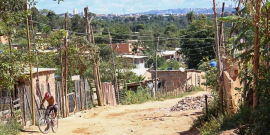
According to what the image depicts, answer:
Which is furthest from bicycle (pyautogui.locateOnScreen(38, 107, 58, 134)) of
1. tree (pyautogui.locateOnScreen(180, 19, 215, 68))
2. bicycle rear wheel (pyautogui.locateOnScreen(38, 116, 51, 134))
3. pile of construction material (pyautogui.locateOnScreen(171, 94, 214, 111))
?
tree (pyautogui.locateOnScreen(180, 19, 215, 68))

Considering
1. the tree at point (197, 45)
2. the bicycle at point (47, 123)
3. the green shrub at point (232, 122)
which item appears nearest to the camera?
the green shrub at point (232, 122)

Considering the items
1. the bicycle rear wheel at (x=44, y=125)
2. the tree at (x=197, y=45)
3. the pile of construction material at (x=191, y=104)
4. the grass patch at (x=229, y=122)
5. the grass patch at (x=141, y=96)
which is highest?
the tree at (x=197, y=45)

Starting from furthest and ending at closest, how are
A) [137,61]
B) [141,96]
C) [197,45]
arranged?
[137,61] → [197,45] → [141,96]

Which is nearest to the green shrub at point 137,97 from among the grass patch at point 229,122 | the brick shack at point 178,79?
the brick shack at point 178,79

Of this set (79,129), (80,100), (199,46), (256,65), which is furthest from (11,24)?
(199,46)

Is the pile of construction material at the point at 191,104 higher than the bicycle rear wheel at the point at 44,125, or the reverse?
the bicycle rear wheel at the point at 44,125

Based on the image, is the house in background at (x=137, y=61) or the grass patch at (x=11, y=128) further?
→ the house in background at (x=137, y=61)

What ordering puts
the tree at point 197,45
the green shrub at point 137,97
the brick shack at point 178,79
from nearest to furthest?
the green shrub at point 137,97, the brick shack at point 178,79, the tree at point 197,45

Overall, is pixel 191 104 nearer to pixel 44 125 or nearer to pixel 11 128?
pixel 44 125

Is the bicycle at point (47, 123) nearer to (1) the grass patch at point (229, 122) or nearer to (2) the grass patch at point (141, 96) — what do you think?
(1) the grass patch at point (229, 122)

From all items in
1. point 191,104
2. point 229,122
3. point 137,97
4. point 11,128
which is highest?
point 229,122

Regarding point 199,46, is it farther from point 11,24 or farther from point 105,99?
point 11,24

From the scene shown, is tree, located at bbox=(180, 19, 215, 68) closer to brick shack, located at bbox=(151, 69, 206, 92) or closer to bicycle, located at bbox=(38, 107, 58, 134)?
brick shack, located at bbox=(151, 69, 206, 92)

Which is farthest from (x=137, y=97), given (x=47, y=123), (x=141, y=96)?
(x=47, y=123)
